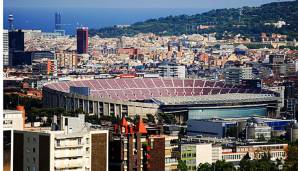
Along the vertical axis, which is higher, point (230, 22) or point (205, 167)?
point (230, 22)

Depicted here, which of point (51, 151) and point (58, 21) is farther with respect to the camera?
point (58, 21)

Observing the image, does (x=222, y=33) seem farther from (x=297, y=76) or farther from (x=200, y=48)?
(x=297, y=76)

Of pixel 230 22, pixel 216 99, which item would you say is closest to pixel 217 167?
pixel 216 99

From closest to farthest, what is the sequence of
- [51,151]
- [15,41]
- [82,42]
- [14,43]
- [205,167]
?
[51,151]
[205,167]
[14,43]
[15,41]
[82,42]

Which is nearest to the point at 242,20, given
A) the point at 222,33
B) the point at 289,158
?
the point at 222,33

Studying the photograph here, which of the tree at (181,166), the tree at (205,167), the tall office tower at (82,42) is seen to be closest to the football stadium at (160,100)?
the tree at (205,167)

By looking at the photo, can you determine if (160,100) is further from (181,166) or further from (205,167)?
(181,166)
